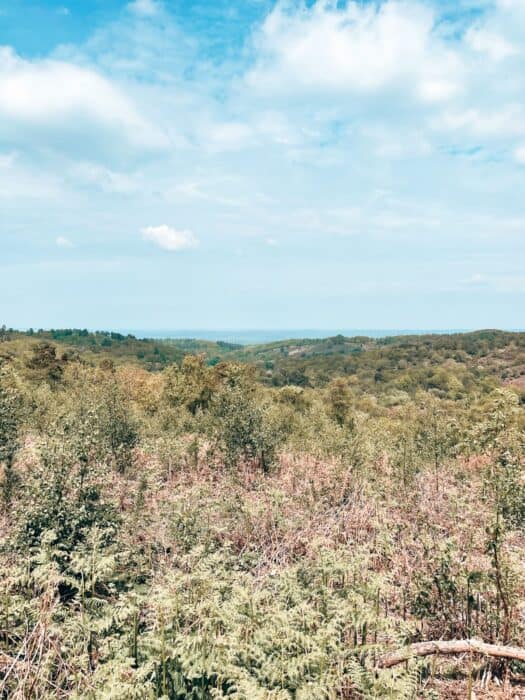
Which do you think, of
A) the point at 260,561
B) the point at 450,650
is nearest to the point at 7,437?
the point at 260,561

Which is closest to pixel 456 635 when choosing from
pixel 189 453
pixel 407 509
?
pixel 407 509

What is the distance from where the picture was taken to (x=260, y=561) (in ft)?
23.6

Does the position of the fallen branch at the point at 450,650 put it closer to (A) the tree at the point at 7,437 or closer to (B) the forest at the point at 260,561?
(B) the forest at the point at 260,561

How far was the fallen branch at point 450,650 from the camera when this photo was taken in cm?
483

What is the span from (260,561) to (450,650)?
9.98ft

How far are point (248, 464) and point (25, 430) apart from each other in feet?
26.5

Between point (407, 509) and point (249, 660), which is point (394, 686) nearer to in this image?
point (249, 660)

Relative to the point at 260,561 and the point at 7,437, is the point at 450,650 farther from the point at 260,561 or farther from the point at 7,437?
the point at 7,437

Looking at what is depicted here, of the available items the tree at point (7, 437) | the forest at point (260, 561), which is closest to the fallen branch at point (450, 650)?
the forest at point (260, 561)

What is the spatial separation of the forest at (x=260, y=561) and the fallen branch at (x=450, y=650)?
0.02m

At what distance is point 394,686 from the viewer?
3.56 metres

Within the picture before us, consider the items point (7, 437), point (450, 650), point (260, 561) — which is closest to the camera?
point (450, 650)

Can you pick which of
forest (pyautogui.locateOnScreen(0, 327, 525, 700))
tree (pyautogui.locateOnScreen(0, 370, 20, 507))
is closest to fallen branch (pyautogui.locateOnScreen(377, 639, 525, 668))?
forest (pyautogui.locateOnScreen(0, 327, 525, 700))

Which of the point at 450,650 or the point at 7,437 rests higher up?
the point at 7,437
